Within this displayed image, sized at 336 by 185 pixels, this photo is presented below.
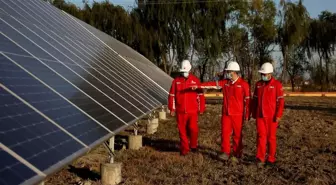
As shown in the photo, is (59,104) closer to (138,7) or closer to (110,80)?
(110,80)

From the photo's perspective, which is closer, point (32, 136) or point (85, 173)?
point (32, 136)

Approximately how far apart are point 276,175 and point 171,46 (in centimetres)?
3265

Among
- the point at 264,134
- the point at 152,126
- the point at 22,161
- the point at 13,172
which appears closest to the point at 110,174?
the point at 264,134

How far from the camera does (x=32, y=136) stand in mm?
3242

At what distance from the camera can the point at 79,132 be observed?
13.5 feet

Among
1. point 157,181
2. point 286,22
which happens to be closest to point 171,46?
point 286,22

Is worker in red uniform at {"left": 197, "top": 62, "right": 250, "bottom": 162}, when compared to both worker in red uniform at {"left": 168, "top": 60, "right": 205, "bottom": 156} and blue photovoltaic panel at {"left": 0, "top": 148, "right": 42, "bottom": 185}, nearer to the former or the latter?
worker in red uniform at {"left": 168, "top": 60, "right": 205, "bottom": 156}

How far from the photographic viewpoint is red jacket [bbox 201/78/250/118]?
7.84m

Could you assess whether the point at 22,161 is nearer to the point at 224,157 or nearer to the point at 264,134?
the point at 264,134

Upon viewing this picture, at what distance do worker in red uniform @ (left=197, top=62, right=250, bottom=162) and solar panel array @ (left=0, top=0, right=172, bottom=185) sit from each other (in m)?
1.39

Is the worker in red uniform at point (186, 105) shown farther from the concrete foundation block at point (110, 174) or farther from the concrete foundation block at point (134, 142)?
the concrete foundation block at point (110, 174)

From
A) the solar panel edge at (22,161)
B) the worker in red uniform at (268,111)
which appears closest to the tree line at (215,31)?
the worker in red uniform at (268,111)

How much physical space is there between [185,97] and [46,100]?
14.4 ft

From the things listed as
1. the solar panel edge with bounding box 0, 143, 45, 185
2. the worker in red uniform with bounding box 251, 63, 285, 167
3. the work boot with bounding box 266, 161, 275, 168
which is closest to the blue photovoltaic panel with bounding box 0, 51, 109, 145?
the solar panel edge with bounding box 0, 143, 45, 185
